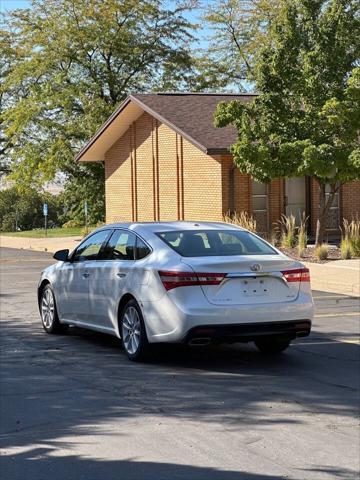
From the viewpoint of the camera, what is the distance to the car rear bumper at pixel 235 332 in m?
8.69

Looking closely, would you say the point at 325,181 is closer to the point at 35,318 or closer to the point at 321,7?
the point at 321,7

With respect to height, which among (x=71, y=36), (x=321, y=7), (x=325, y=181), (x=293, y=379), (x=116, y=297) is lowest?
(x=293, y=379)

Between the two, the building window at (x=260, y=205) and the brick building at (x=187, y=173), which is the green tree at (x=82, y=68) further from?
the building window at (x=260, y=205)

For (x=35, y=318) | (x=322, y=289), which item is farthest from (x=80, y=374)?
(x=322, y=289)

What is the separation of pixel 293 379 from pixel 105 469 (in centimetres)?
334

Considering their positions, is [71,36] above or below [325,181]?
above

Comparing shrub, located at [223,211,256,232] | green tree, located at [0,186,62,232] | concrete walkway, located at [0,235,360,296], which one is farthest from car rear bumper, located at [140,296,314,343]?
green tree, located at [0,186,62,232]

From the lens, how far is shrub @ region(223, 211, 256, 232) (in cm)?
2681

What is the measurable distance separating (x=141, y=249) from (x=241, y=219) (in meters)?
18.4

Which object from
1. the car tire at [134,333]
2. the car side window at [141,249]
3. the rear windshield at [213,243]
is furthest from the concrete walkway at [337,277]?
the car tire at [134,333]

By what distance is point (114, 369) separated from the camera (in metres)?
8.99

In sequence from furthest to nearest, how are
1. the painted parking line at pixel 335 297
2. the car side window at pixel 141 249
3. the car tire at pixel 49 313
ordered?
the painted parking line at pixel 335 297, the car tire at pixel 49 313, the car side window at pixel 141 249

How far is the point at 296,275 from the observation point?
9.20 metres

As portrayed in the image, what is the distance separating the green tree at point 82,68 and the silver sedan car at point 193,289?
32.2 m
